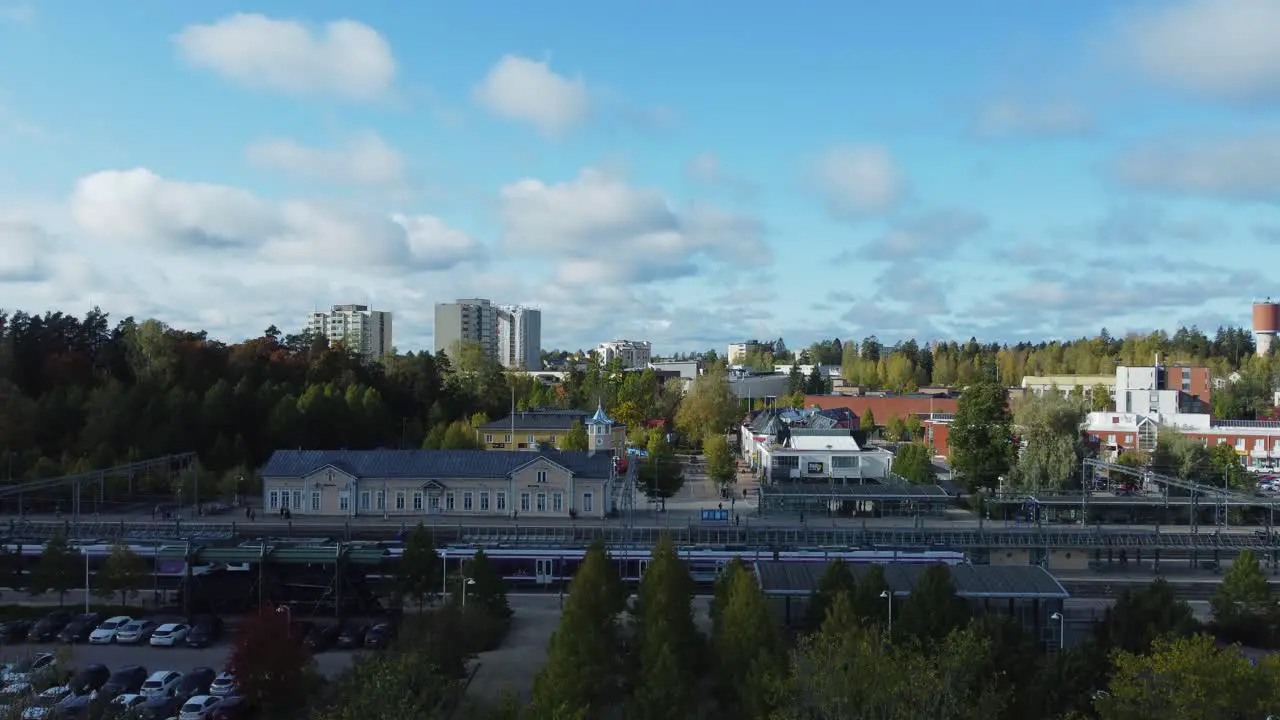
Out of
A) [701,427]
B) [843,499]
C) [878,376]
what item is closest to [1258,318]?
[878,376]

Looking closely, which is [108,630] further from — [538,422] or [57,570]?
[538,422]

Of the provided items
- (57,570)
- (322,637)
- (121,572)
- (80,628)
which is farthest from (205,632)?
(57,570)

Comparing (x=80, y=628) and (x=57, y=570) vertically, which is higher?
(x=57, y=570)

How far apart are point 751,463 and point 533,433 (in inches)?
485

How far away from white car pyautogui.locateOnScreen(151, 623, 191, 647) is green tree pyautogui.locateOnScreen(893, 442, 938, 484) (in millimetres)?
29189

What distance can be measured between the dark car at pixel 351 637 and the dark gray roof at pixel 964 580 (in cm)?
845

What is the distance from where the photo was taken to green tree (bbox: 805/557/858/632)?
19016 millimetres

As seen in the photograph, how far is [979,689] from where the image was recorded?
15.7 m

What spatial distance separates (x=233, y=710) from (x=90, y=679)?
3.14 m

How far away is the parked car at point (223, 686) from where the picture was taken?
17.1 m

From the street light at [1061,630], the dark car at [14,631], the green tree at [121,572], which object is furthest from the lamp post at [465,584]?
the street light at [1061,630]

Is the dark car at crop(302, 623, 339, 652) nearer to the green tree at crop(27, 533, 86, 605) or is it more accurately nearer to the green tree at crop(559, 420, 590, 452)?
the green tree at crop(27, 533, 86, 605)

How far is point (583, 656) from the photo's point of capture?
15820mm

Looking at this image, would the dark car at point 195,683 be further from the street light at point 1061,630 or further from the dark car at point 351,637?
the street light at point 1061,630
